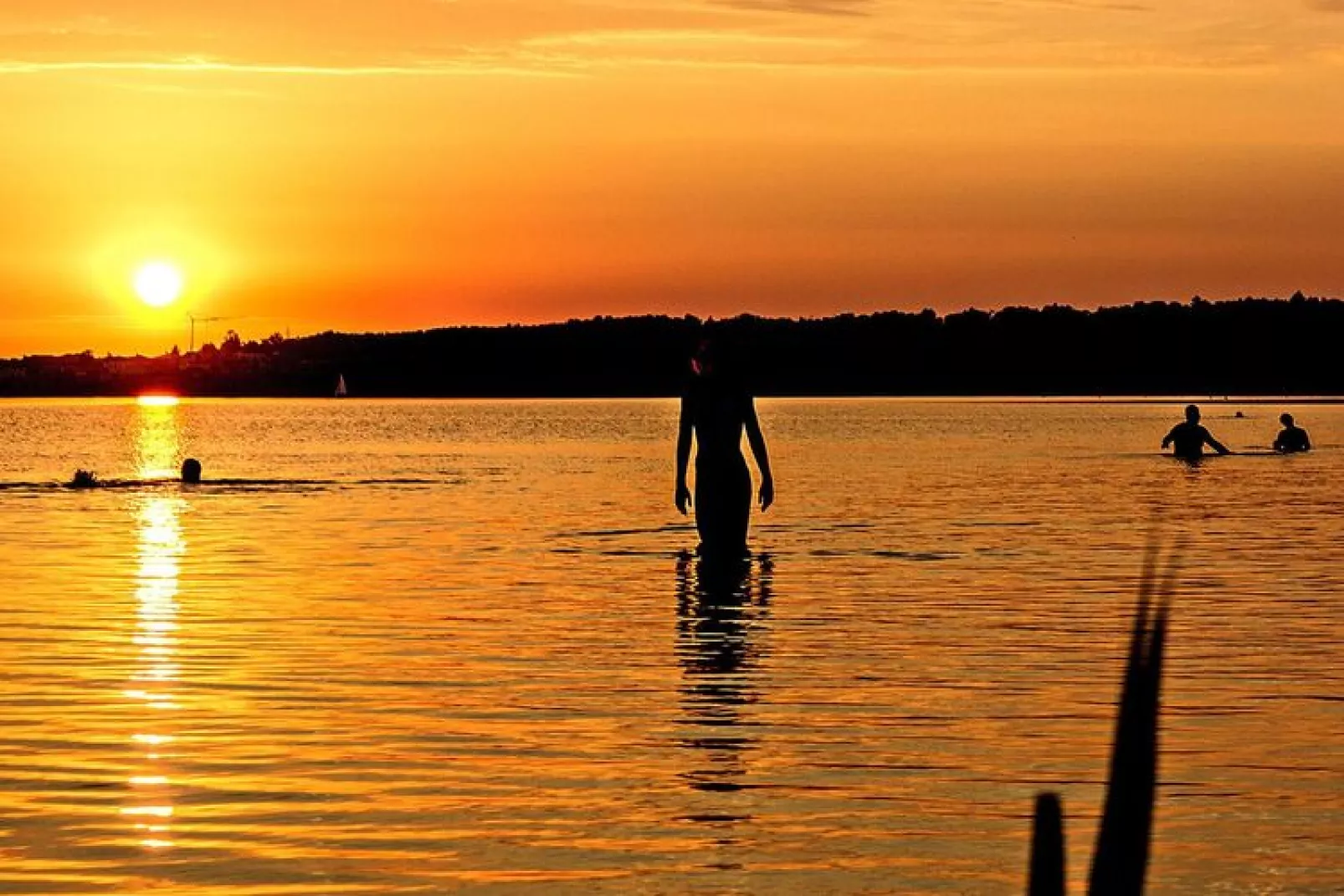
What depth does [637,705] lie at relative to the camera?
1407 cm

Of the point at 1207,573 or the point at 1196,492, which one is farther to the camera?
the point at 1196,492

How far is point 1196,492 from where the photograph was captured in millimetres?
45844

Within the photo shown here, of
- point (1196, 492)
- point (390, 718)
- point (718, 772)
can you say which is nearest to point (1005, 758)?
point (718, 772)

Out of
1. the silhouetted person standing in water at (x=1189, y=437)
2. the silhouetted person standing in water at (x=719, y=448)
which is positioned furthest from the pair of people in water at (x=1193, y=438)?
the silhouetted person standing in water at (x=719, y=448)

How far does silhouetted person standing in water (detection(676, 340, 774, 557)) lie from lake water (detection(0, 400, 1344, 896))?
725mm

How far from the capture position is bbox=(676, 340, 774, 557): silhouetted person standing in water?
24781 mm

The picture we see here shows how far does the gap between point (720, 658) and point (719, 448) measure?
838 cm

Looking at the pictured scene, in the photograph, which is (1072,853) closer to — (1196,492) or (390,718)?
(390,718)

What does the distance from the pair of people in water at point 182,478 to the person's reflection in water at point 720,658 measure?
26.1 metres

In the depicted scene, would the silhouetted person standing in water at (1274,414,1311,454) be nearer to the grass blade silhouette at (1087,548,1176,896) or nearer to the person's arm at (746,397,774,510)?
the person's arm at (746,397,774,510)

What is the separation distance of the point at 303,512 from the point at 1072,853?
108 feet

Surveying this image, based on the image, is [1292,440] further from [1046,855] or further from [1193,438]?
[1046,855]

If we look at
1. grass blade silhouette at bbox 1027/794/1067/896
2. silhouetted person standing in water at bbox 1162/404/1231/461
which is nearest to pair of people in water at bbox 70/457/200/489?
silhouetted person standing in water at bbox 1162/404/1231/461

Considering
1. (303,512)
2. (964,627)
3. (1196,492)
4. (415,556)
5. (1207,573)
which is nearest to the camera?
(964,627)
